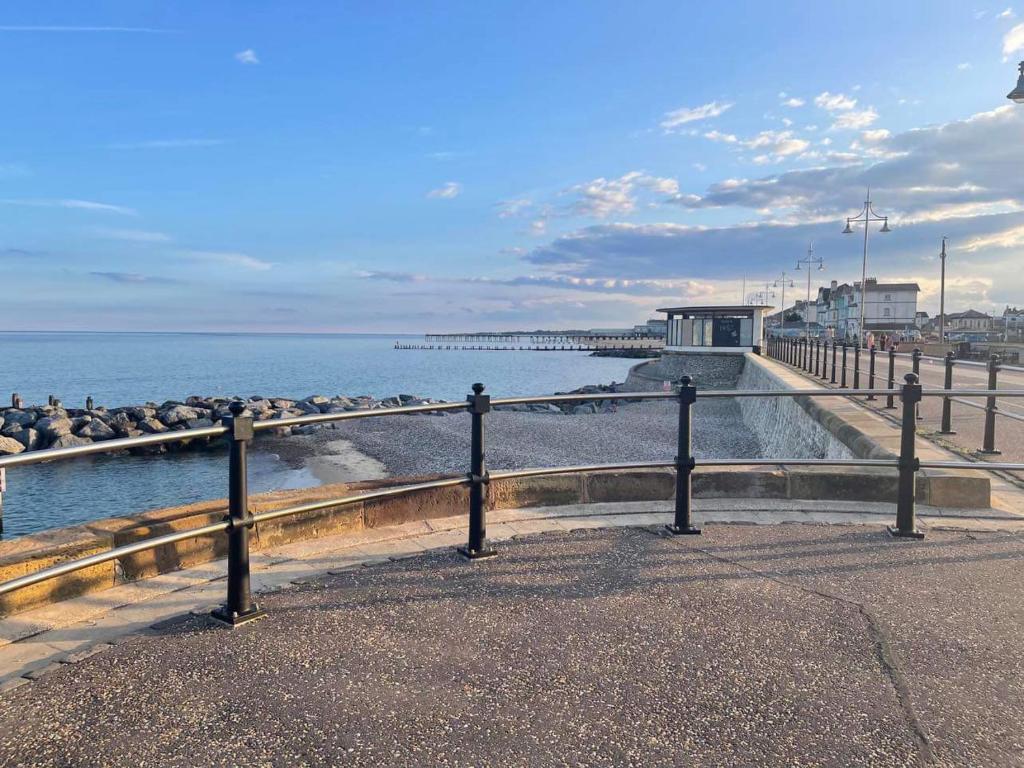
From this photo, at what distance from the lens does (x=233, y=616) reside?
139 inches

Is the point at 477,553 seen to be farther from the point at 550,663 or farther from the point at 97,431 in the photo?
the point at 97,431

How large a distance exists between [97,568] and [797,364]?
3149 centimetres

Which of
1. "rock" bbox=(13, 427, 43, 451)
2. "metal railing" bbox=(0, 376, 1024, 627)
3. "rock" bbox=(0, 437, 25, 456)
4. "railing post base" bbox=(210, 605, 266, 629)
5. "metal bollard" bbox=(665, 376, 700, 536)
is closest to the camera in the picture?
"metal railing" bbox=(0, 376, 1024, 627)

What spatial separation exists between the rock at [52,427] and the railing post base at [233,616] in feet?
96.6

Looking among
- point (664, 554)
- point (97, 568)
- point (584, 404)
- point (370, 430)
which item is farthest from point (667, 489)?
point (584, 404)

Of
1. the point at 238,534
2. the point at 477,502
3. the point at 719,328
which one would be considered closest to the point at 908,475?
the point at 477,502

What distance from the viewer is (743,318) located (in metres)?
48.9

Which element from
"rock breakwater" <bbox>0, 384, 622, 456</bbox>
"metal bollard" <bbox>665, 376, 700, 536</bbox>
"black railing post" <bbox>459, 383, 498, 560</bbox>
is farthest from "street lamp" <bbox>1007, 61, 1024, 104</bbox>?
"rock breakwater" <bbox>0, 384, 622, 456</bbox>

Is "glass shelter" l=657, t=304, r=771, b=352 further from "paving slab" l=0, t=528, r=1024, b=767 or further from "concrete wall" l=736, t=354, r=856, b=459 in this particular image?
"paving slab" l=0, t=528, r=1024, b=767

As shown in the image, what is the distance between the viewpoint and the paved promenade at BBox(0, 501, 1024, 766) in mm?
2500

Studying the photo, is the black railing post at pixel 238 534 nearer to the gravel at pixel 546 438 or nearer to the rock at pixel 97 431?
the gravel at pixel 546 438

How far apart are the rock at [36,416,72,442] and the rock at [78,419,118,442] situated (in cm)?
58

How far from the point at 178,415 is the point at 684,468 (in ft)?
110

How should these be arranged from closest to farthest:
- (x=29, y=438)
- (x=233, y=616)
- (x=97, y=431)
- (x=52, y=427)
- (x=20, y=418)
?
(x=233, y=616)
(x=29, y=438)
(x=52, y=427)
(x=97, y=431)
(x=20, y=418)
